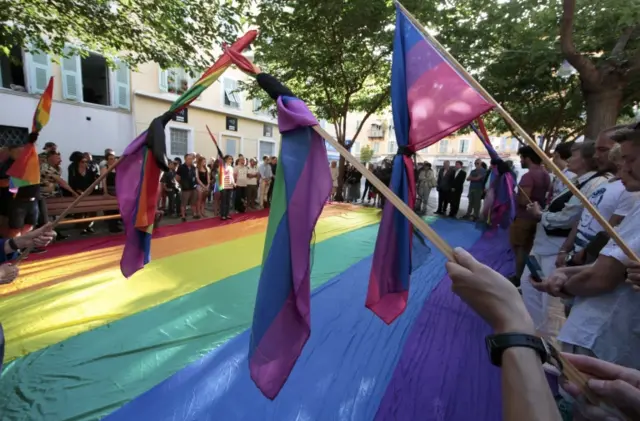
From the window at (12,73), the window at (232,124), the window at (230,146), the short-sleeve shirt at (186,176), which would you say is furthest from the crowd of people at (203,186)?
the window at (232,124)

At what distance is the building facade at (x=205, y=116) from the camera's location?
1429 cm

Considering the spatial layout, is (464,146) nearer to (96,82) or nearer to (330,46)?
(330,46)

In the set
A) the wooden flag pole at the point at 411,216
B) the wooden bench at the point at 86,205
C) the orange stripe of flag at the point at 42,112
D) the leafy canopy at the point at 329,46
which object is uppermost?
the leafy canopy at the point at 329,46

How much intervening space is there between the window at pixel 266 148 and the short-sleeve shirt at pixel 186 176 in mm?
12462

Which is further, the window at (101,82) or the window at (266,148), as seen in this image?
the window at (266,148)

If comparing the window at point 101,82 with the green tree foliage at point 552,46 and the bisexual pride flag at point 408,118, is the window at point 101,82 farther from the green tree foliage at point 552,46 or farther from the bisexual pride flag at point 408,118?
the bisexual pride flag at point 408,118

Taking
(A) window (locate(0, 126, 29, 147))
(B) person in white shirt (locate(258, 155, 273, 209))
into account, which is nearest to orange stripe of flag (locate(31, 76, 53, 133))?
(B) person in white shirt (locate(258, 155, 273, 209))

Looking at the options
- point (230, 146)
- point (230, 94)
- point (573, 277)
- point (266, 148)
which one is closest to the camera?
point (573, 277)

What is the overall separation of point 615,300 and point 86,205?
24.5 ft

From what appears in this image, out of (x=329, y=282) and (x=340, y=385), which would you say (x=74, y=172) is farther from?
(x=340, y=385)

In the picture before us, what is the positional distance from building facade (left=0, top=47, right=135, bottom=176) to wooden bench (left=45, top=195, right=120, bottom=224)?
7.03 m

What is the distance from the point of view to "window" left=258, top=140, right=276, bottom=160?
20409mm

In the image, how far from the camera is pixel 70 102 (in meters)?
12.1

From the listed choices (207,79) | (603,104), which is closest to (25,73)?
(207,79)
